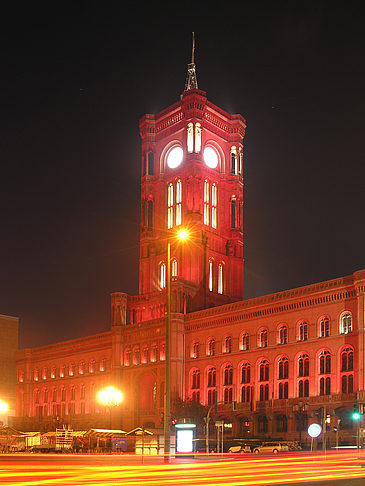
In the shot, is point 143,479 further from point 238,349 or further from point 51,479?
point 238,349

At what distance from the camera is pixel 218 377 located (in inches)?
3438

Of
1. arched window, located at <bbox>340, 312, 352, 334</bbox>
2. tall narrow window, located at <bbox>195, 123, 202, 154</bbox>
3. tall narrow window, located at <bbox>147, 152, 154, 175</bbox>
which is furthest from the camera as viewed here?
tall narrow window, located at <bbox>147, 152, 154, 175</bbox>

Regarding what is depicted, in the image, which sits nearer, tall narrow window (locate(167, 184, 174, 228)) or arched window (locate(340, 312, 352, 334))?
arched window (locate(340, 312, 352, 334))

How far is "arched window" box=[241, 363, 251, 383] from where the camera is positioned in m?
83.9

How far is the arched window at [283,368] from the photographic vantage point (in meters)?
79.1

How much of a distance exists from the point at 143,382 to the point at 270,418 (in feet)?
77.5

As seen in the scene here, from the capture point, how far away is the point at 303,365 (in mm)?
Result: 77062

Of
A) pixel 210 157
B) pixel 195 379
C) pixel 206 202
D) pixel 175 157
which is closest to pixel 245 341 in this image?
pixel 195 379

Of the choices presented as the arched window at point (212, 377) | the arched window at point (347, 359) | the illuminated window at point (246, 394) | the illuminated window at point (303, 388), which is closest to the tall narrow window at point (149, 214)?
the arched window at point (212, 377)

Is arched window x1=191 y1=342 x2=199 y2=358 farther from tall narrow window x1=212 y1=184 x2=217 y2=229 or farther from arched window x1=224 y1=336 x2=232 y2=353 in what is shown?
tall narrow window x1=212 y1=184 x2=217 y2=229

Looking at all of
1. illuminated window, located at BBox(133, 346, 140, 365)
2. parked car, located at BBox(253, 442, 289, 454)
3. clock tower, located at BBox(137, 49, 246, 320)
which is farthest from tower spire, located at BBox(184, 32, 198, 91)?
parked car, located at BBox(253, 442, 289, 454)

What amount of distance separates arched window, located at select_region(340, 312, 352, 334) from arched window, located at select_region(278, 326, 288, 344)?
7.93m

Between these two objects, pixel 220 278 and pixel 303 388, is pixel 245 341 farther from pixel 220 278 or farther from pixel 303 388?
pixel 220 278

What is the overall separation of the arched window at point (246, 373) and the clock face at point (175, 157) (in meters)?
37.1
